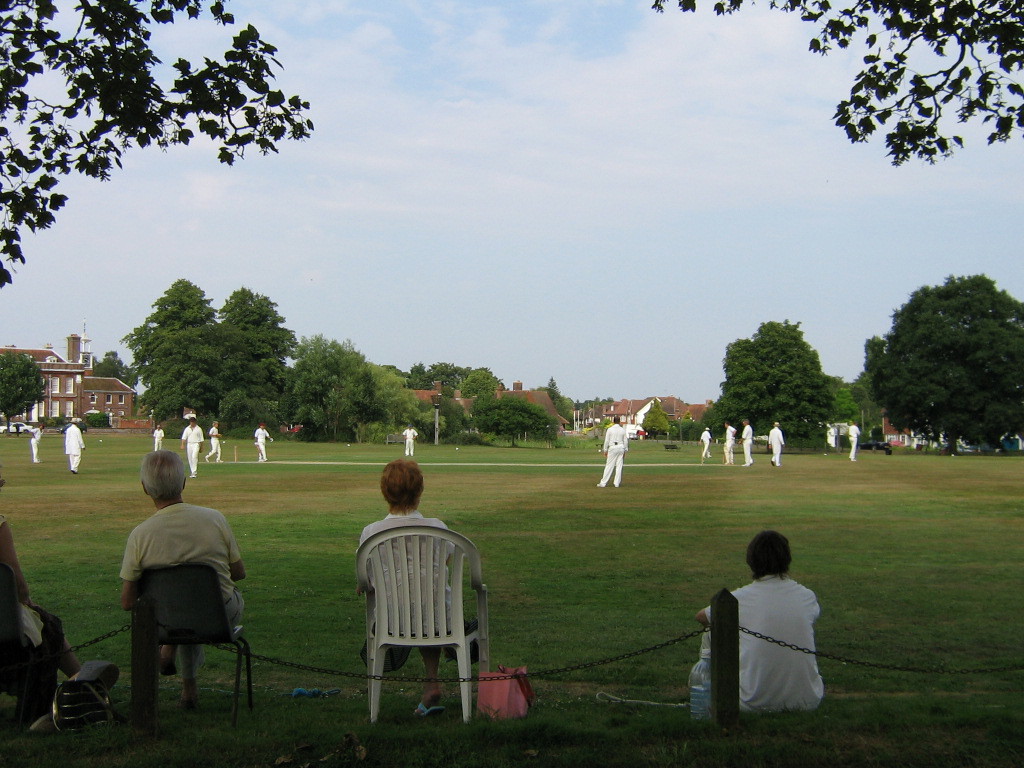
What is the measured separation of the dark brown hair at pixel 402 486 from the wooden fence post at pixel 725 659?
1985 mm

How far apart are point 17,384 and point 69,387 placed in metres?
29.3

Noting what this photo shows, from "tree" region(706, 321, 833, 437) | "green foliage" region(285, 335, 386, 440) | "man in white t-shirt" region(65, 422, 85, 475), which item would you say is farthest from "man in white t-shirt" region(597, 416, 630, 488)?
"green foliage" region(285, 335, 386, 440)

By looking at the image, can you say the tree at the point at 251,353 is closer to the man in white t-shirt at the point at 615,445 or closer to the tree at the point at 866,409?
the man in white t-shirt at the point at 615,445

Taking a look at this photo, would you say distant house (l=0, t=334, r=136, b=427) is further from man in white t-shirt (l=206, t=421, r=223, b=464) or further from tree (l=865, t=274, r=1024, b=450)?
tree (l=865, t=274, r=1024, b=450)

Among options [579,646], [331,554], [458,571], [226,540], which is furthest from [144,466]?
[331,554]

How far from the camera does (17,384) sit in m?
115

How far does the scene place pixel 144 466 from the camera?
19.3ft

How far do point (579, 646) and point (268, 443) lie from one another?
7861cm

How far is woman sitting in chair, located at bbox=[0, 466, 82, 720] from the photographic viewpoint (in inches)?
217

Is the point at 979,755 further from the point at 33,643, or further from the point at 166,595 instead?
the point at 33,643

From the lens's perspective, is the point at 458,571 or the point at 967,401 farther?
the point at 967,401

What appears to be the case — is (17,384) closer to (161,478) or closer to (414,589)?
(161,478)

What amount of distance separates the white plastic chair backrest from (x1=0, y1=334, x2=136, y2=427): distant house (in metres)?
140

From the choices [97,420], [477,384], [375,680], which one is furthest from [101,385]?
[375,680]
